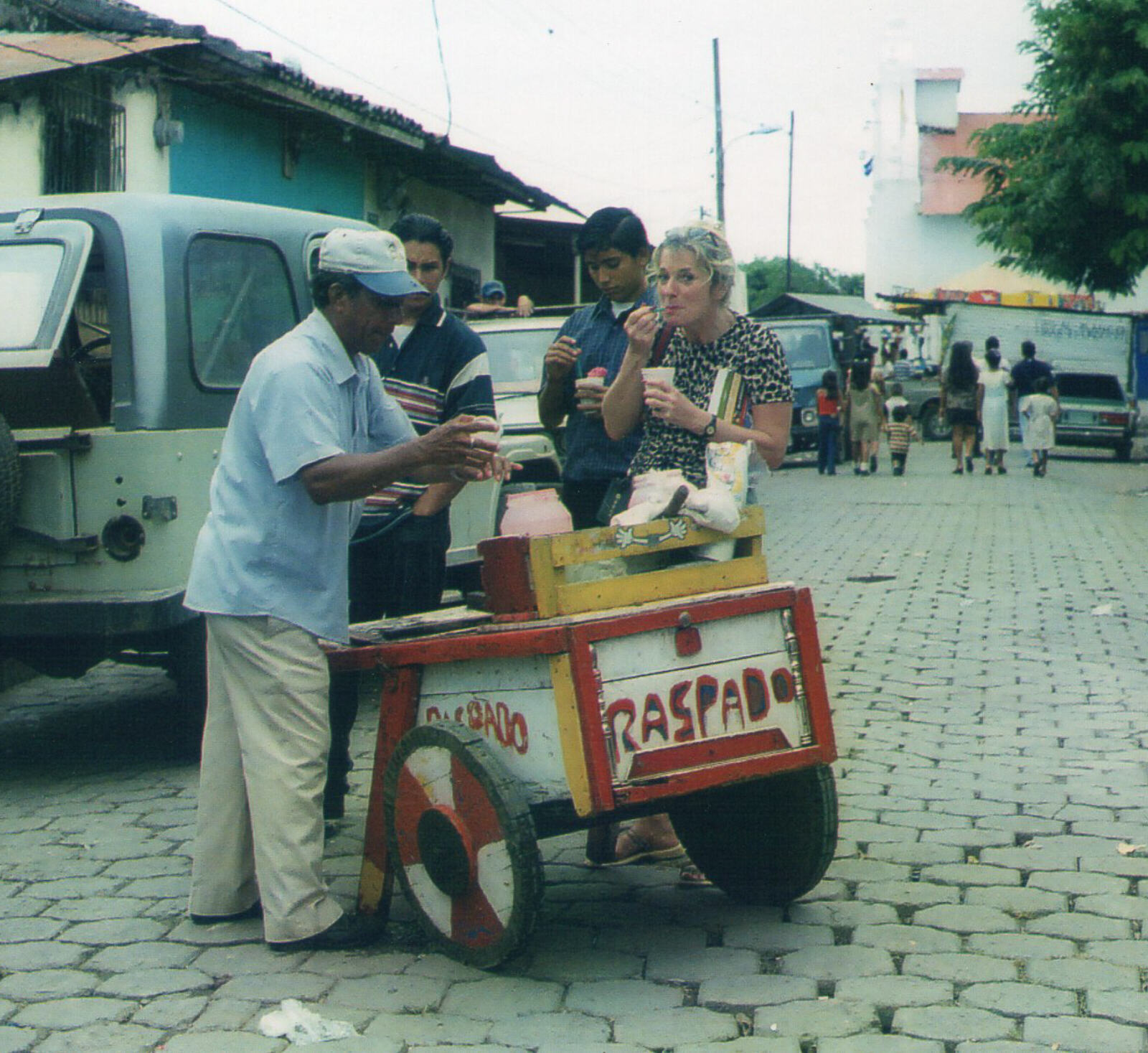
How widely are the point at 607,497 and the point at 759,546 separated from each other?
0.74 metres

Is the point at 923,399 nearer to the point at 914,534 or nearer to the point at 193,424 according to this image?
the point at 914,534

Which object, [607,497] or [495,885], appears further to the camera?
[607,497]

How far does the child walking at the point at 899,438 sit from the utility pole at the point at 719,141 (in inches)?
575

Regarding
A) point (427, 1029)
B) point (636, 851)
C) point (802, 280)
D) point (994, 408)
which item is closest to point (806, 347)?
point (994, 408)

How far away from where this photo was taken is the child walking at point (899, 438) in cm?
2339

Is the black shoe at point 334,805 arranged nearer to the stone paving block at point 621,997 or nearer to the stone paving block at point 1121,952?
the stone paving block at point 621,997

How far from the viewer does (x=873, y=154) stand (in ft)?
222

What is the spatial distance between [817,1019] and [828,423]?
799 inches

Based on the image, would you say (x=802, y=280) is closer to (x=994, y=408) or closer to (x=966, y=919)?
(x=994, y=408)

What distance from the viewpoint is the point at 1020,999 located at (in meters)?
3.78

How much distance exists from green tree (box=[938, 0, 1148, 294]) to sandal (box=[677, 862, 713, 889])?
76.2 ft

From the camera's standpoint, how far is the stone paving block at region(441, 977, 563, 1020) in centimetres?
376

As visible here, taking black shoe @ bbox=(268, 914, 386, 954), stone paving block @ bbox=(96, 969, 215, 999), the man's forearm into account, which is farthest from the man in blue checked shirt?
stone paving block @ bbox=(96, 969, 215, 999)

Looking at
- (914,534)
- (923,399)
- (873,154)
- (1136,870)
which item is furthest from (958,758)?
(873,154)
